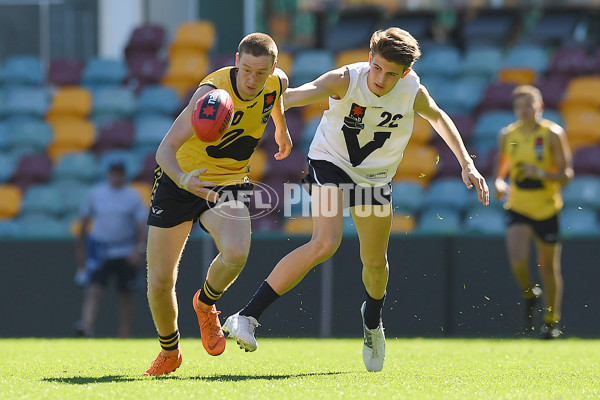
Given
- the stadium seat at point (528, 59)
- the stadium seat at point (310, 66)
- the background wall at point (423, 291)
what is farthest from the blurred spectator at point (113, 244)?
the stadium seat at point (528, 59)

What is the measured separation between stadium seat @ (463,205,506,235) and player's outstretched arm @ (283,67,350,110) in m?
5.09

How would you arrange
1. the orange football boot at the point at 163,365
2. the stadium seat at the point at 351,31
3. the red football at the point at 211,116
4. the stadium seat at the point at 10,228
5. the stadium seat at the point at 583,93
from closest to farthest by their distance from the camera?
the red football at the point at 211,116 → the orange football boot at the point at 163,365 → the stadium seat at the point at 10,228 → the stadium seat at the point at 583,93 → the stadium seat at the point at 351,31

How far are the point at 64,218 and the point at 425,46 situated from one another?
4.98 meters

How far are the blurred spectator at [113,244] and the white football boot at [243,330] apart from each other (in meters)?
4.48

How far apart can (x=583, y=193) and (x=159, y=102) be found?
5234 millimetres

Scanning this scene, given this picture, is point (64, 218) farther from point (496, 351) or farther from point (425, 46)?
point (496, 351)

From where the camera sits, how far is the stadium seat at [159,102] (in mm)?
12211

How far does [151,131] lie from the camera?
11836mm

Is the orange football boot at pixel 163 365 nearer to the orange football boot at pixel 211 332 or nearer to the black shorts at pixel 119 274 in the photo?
the orange football boot at pixel 211 332

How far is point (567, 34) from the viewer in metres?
12.3

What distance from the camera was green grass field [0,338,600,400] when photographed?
4.26 meters

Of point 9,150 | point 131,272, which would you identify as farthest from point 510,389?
point 9,150

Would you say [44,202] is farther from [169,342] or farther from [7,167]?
[169,342]

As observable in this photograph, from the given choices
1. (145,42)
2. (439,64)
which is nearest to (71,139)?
(145,42)
